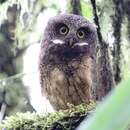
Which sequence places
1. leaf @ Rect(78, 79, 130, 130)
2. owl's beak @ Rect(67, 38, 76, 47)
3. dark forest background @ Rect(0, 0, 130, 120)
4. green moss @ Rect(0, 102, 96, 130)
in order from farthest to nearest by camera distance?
dark forest background @ Rect(0, 0, 130, 120), owl's beak @ Rect(67, 38, 76, 47), green moss @ Rect(0, 102, 96, 130), leaf @ Rect(78, 79, 130, 130)

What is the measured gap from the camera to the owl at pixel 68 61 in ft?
5.55

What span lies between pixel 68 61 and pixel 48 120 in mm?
631

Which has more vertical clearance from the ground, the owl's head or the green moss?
the owl's head

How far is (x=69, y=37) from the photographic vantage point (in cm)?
168

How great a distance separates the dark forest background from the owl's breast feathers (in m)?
0.07

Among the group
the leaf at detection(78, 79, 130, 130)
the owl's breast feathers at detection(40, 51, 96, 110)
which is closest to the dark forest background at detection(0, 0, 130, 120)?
the owl's breast feathers at detection(40, 51, 96, 110)

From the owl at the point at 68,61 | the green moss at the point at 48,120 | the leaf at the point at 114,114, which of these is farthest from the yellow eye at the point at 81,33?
the leaf at the point at 114,114

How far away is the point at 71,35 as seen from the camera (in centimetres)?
168

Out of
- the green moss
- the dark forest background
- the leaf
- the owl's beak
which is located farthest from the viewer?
the dark forest background

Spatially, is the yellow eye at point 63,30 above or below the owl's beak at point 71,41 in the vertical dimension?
above

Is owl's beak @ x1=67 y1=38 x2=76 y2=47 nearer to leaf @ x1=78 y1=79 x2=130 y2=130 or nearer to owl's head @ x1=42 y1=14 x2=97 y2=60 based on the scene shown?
owl's head @ x1=42 y1=14 x2=97 y2=60

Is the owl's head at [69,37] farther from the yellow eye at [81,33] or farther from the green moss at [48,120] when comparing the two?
the green moss at [48,120]

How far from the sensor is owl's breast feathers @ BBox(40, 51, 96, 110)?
1720 millimetres

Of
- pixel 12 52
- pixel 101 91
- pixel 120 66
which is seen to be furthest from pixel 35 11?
pixel 101 91
